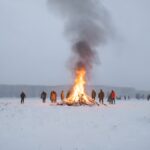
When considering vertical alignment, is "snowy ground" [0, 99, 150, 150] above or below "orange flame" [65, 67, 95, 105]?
below

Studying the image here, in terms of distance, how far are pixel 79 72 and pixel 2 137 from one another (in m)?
28.0

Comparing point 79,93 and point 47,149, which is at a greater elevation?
point 79,93

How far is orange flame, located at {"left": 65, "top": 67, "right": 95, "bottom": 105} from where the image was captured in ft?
129

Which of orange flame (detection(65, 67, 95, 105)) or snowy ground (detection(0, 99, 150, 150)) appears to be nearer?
snowy ground (detection(0, 99, 150, 150))

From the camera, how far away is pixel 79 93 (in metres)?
40.7

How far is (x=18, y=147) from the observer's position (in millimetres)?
13406

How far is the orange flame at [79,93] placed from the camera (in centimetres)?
3938

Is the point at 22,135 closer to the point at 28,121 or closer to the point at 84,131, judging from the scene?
the point at 84,131

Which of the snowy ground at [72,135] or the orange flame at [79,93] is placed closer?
the snowy ground at [72,135]

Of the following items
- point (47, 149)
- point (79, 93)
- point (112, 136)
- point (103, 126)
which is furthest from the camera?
point (79, 93)

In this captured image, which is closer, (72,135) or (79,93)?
(72,135)

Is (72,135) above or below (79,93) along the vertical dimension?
below

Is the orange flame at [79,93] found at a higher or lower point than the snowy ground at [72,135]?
higher

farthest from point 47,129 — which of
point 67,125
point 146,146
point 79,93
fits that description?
point 79,93
